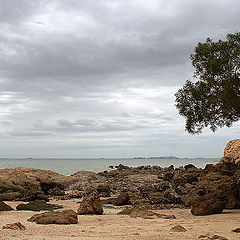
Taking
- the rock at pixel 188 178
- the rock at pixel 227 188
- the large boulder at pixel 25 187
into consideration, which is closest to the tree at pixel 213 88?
the rock at pixel 227 188

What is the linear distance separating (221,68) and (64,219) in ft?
33.2

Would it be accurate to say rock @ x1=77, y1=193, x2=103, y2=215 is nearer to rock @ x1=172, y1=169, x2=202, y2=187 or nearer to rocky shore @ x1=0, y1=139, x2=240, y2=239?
rocky shore @ x1=0, y1=139, x2=240, y2=239

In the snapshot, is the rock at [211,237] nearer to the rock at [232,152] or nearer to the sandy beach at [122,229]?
the sandy beach at [122,229]

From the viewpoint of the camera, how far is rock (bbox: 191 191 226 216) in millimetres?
13125

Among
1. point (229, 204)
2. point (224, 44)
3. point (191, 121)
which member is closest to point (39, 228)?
point (229, 204)

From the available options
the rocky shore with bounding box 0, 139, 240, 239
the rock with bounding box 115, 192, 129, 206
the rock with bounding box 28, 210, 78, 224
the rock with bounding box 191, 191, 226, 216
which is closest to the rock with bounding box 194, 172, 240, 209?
the rocky shore with bounding box 0, 139, 240, 239

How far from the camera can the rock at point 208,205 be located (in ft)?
43.1

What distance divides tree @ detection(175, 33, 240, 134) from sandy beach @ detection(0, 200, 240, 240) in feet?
17.2

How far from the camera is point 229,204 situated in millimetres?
14766

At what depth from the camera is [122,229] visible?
31.7 ft

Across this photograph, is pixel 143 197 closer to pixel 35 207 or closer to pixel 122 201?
pixel 122 201

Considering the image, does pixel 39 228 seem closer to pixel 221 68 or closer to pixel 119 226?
pixel 119 226

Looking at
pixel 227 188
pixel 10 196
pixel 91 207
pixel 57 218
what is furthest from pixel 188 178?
pixel 57 218

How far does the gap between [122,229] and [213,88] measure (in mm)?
9281
